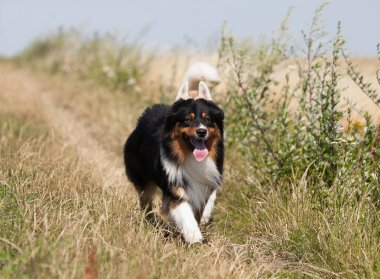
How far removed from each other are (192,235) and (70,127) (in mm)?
5507

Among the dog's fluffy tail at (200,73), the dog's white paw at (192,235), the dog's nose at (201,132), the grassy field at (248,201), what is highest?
the dog's fluffy tail at (200,73)

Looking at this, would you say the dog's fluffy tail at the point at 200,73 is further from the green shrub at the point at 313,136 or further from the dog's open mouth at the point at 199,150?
the dog's open mouth at the point at 199,150

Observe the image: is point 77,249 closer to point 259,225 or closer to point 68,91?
point 259,225

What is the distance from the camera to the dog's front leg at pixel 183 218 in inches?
193

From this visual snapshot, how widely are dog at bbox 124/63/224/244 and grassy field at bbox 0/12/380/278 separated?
20cm

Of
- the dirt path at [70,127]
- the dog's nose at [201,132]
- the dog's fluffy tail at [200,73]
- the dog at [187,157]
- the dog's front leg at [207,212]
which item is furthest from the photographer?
the dirt path at [70,127]

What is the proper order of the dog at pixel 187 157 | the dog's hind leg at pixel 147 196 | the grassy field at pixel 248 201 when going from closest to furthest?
the grassy field at pixel 248 201, the dog at pixel 187 157, the dog's hind leg at pixel 147 196

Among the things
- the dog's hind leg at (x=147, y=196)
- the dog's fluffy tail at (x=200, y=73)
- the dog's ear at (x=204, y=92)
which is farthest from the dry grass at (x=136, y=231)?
the dog's fluffy tail at (x=200, y=73)

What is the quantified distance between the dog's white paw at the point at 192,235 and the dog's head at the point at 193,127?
0.60 metres

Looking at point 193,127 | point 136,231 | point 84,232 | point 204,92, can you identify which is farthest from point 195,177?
point 84,232

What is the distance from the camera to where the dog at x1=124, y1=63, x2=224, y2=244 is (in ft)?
16.7

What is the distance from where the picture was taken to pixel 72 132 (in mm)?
9594

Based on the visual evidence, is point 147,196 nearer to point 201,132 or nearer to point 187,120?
point 187,120

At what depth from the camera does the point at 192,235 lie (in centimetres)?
489
